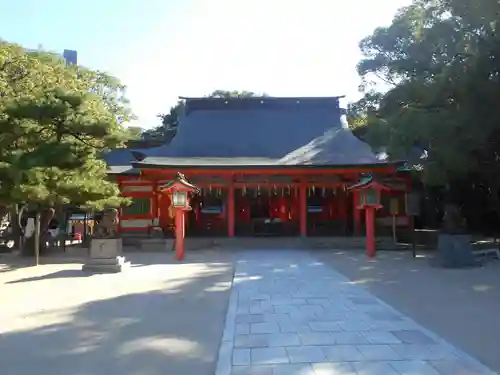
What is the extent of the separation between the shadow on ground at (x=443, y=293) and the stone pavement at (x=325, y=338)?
0.29 meters

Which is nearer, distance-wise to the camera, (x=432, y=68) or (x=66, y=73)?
(x=432, y=68)

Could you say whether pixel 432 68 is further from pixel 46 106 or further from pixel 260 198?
pixel 46 106

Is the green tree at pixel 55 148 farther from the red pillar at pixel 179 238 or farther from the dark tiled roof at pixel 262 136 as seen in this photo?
the dark tiled roof at pixel 262 136

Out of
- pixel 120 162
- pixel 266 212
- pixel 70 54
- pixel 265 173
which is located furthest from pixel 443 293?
pixel 70 54

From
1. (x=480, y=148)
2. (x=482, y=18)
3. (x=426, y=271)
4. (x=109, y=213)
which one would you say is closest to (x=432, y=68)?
(x=480, y=148)

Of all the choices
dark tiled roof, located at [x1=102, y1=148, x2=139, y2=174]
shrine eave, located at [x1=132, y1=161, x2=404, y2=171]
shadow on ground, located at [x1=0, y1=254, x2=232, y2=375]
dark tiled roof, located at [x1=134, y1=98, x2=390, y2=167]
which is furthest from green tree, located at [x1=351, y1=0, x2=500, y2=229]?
dark tiled roof, located at [x1=102, y1=148, x2=139, y2=174]

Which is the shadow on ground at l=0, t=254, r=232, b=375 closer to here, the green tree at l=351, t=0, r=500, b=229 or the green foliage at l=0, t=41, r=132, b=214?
the green foliage at l=0, t=41, r=132, b=214

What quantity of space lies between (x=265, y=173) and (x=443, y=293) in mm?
10506

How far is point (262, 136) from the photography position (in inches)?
872

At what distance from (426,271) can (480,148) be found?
450cm

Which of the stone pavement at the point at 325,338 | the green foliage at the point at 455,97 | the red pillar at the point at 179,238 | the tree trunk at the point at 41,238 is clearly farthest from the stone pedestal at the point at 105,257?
the green foliage at the point at 455,97

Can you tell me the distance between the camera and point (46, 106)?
39.5ft

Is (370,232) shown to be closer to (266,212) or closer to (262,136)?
(266,212)

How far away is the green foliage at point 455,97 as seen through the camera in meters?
11.7
